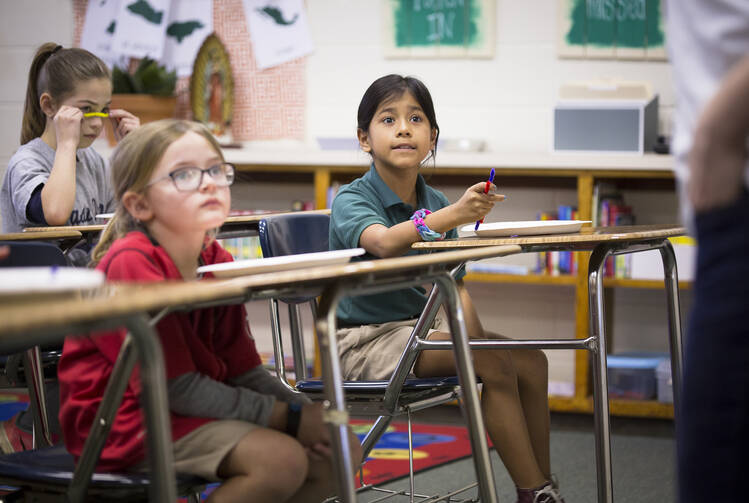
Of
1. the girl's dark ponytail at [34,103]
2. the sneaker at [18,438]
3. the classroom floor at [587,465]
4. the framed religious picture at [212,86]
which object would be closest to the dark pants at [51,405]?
the sneaker at [18,438]

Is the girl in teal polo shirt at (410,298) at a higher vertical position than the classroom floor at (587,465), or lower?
higher

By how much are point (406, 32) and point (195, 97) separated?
98cm

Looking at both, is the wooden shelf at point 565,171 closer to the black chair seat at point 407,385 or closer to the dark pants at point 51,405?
the dark pants at point 51,405

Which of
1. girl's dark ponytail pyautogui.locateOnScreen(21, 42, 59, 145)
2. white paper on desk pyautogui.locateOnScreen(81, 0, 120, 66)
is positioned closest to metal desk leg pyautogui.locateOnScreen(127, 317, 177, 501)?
girl's dark ponytail pyautogui.locateOnScreen(21, 42, 59, 145)

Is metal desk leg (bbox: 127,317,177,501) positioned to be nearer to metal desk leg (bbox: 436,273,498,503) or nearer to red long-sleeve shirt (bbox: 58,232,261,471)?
red long-sleeve shirt (bbox: 58,232,261,471)

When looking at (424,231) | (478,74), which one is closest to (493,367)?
(424,231)

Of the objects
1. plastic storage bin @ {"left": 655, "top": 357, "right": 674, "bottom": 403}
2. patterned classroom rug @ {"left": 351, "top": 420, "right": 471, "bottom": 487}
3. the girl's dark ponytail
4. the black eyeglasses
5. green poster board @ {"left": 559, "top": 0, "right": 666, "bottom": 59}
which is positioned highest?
green poster board @ {"left": 559, "top": 0, "right": 666, "bottom": 59}

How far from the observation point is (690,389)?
0.92 m

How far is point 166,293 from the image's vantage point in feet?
2.90

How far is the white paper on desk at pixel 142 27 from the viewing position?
4.07 meters

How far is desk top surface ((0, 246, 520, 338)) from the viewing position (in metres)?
0.74

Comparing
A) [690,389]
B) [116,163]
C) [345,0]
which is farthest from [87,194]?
[690,389]

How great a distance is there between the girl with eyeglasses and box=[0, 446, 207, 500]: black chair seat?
3cm

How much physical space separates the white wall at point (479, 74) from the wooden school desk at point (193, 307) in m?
2.37
